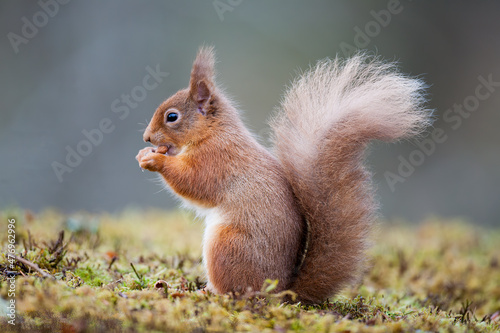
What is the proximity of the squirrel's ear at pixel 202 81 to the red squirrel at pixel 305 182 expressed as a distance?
0.29m

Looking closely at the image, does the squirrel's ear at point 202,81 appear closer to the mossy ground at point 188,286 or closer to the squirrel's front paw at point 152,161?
the squirrel's front paw at point 152,161

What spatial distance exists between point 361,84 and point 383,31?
589 cm

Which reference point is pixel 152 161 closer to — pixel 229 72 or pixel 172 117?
pixel 172 117

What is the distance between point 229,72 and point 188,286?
5.54m

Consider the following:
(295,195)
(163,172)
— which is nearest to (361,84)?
(295,195)

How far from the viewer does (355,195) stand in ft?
6.61

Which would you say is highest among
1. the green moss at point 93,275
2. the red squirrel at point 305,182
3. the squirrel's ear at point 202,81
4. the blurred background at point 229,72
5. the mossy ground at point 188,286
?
the blurred background at point 229,72

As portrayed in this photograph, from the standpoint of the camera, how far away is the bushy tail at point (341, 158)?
1935mm

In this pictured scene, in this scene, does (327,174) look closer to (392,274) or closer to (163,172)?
(163,172)

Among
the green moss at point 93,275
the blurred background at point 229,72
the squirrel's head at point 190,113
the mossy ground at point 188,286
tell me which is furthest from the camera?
the blurred background at point 229,72

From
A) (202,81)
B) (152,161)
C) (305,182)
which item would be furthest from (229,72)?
(305,182)

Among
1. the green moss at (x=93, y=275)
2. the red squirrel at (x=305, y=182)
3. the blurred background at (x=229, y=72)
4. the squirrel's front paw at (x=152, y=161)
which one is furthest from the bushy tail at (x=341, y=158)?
the blurred background at (x=229, y=72)

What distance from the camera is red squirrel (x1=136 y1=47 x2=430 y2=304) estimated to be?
1944 millimetres

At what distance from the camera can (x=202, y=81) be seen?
2.39m
